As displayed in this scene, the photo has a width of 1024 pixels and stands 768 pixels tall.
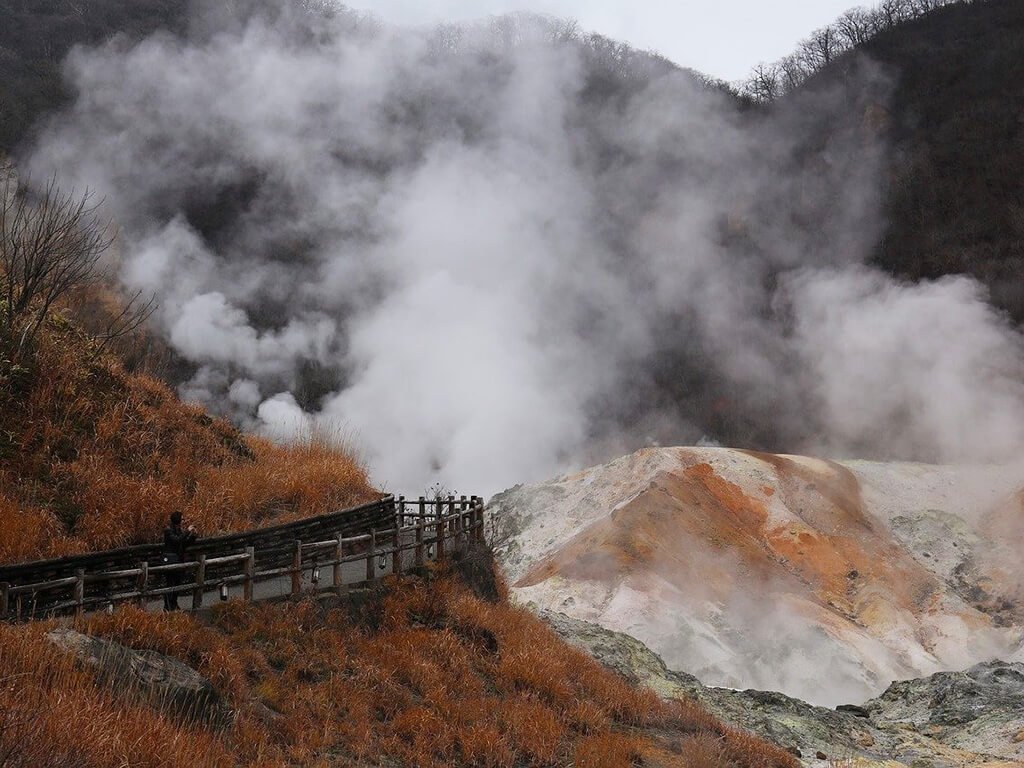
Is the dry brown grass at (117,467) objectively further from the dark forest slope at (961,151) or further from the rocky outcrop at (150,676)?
the dark forest slope at (961,151)

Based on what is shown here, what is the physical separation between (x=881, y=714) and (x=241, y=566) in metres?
15.8

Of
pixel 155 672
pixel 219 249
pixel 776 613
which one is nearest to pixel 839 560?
pixel 776 613

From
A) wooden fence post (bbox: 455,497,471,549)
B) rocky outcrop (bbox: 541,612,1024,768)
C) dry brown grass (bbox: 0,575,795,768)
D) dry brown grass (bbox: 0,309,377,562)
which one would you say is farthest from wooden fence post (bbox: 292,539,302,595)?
rocky outcrop (bbox: 541,612,1024,768)

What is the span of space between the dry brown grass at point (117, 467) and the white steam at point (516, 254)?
28492 mm

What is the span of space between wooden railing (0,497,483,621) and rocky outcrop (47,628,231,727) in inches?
32.2

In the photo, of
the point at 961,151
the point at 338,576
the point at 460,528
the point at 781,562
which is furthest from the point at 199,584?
the point at 961,151

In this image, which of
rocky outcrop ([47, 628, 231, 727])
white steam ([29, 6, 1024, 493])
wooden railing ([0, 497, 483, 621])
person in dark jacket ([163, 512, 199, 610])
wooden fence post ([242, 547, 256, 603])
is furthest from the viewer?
white steam ([29, 6, 1024, 493])

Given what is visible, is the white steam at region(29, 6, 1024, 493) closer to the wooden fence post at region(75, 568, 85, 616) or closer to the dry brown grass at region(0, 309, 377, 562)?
the dry brown grass at region(0, 309, 377, 562)

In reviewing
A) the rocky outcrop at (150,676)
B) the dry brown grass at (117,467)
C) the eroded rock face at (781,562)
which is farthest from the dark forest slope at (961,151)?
the rocky outcrop at (150,676)

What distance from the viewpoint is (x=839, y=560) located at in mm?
27188

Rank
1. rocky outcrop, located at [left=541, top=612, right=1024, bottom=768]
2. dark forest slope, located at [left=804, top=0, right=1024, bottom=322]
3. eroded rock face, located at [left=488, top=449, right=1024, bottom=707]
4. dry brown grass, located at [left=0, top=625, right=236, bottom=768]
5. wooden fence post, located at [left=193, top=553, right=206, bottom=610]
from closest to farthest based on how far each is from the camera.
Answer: dry brown grass, located at [left=0, top=625, right=236, bottom=768] → wooden fence post, located at [left=193, top=553, right=206, bottom=610] → rocky outcrop, located at [left=541, top=612, right=1024, bottom=768] → eroded rock face, located at [left=488, top=449, right=1024, bottom=707] → dark forest slope, located at [left=804, top=0, right=1024, bottom=322]

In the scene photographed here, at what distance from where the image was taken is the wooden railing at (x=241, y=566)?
Result: 693 centimetres

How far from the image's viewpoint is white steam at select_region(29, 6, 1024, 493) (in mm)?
44344

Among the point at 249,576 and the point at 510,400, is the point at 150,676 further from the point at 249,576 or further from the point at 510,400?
the point at 510,400
